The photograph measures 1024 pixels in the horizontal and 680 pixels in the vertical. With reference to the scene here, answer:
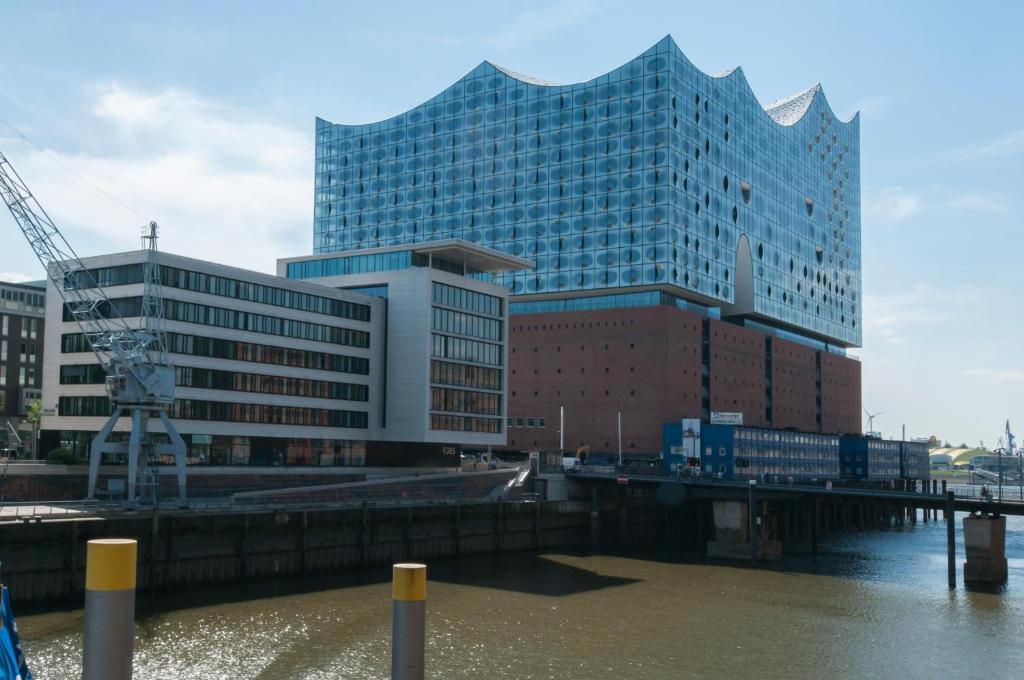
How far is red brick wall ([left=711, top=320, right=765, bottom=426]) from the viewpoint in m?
145

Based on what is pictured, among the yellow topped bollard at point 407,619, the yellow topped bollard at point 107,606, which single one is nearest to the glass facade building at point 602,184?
the yellow topped bollard at point 407,619

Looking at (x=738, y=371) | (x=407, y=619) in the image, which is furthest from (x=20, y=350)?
(x=407, y=619)

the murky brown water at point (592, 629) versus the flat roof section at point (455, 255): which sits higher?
the flat roof section at point (455, 255)

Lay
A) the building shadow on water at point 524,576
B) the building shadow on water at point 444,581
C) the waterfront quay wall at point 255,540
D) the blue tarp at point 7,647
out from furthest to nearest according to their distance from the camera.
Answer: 1. the building shadow on water at point 524,576
2. the building shadow on water at point 444,581
3. the waterfront quay wall at point 255,540
4. the blue tarp at point 7,647

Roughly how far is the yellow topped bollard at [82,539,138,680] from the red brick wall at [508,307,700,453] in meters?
124

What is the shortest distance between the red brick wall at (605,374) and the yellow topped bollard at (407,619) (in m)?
122

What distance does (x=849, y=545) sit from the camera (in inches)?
4018

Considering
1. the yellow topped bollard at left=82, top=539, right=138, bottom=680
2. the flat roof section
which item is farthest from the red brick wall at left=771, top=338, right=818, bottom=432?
the yellow topped bollard at left=82, top=539, right=138, bottom=680

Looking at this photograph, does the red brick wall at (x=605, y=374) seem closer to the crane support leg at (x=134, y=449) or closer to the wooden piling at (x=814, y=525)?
the wooden piling at (x=814, y=525)

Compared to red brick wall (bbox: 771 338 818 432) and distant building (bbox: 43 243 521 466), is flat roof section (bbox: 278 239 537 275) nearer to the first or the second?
distant building (bbox: 43 243 521 466)

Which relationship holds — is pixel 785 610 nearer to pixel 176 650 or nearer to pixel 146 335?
pixel 176 650

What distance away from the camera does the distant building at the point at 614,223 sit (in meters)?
134

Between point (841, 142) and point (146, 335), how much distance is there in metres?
161

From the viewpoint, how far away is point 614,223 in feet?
450
